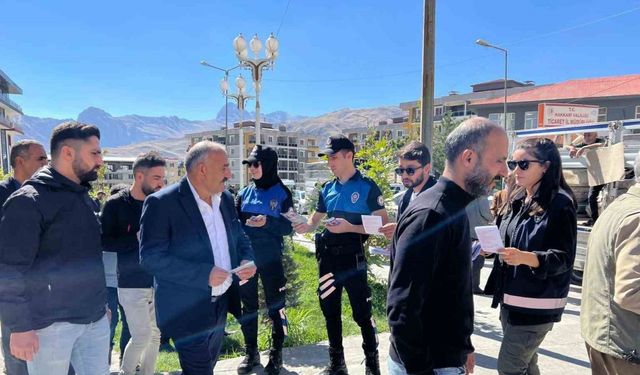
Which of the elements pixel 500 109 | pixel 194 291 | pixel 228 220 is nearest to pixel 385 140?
pixel 228 220

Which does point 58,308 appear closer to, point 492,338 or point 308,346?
point 308,346

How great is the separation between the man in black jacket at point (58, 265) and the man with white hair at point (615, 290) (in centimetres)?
275

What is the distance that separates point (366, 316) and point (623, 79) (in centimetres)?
4943

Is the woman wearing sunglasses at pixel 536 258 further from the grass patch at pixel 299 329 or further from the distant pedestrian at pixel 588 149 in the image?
the distant pedestrian at pixel 588 149

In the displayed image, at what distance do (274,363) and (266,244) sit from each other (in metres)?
1.06

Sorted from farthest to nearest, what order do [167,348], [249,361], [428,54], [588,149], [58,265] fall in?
[588,149] → [428,54] → [167,348] → [249,361] → [58,265]

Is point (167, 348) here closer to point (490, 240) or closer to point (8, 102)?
point (490, 240)

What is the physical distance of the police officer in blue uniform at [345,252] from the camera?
349 cm

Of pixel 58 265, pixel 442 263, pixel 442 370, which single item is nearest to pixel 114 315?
pixel 58 265

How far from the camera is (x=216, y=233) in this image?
2654mm

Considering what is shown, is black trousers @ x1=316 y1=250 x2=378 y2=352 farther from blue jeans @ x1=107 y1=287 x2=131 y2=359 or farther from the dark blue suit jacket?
blue jeans @ x1=107 y1=287 x2=131 y2=359

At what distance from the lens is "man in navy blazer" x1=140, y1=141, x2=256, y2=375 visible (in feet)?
7.89

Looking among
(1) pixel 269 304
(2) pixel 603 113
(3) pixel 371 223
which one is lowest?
(1) pixel 269 304

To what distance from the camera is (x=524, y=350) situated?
2426mm
